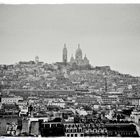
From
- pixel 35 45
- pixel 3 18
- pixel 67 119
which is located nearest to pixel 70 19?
pixel 35 45

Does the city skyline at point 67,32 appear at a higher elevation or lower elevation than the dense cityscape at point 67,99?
higher

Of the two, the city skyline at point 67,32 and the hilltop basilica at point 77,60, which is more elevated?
the city skyline at point 67,32

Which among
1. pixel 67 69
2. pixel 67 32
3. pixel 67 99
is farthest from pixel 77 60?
pixel 67 99

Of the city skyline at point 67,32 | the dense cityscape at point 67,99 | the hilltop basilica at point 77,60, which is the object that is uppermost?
the city skyline at point 67,32

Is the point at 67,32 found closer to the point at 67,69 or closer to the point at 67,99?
the point at 67,69

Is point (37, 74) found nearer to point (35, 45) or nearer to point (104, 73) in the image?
point (35, 45)
